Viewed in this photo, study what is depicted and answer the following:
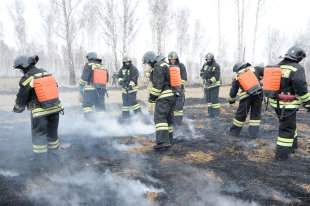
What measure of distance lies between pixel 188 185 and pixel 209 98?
5489mm

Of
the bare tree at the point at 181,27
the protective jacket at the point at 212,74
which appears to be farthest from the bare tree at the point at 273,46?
the protective jacket at the point at 212,74

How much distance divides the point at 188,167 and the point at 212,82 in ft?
15.2

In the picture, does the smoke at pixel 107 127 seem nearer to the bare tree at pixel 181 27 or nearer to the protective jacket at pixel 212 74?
the protective jacket at pixel 212 74

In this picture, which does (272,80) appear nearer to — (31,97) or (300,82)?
(300,82)

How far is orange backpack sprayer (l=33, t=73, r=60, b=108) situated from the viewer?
382 cm

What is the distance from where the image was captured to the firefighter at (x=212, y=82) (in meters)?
7.79

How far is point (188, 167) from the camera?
3678 millimetres

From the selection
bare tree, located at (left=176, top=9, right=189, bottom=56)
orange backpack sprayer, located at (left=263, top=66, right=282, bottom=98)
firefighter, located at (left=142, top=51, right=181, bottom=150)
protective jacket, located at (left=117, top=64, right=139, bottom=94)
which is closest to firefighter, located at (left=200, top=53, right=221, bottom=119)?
protective jacket, located at (left=117, top=64, right=139, bottom=94)

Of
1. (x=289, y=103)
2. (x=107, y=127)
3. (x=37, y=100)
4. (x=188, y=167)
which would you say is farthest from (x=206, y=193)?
(x=107, y=127)

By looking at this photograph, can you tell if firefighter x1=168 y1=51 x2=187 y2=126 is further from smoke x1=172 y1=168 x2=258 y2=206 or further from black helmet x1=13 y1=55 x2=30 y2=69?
black helmet x1=13 y1=55 x2=30 y2=69

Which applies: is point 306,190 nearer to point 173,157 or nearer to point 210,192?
point 210,192

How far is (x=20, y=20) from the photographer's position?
31.1 meters

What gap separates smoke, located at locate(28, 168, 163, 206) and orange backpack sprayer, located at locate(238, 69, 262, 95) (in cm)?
328

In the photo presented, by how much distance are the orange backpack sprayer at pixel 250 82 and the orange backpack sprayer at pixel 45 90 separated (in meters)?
3.94
